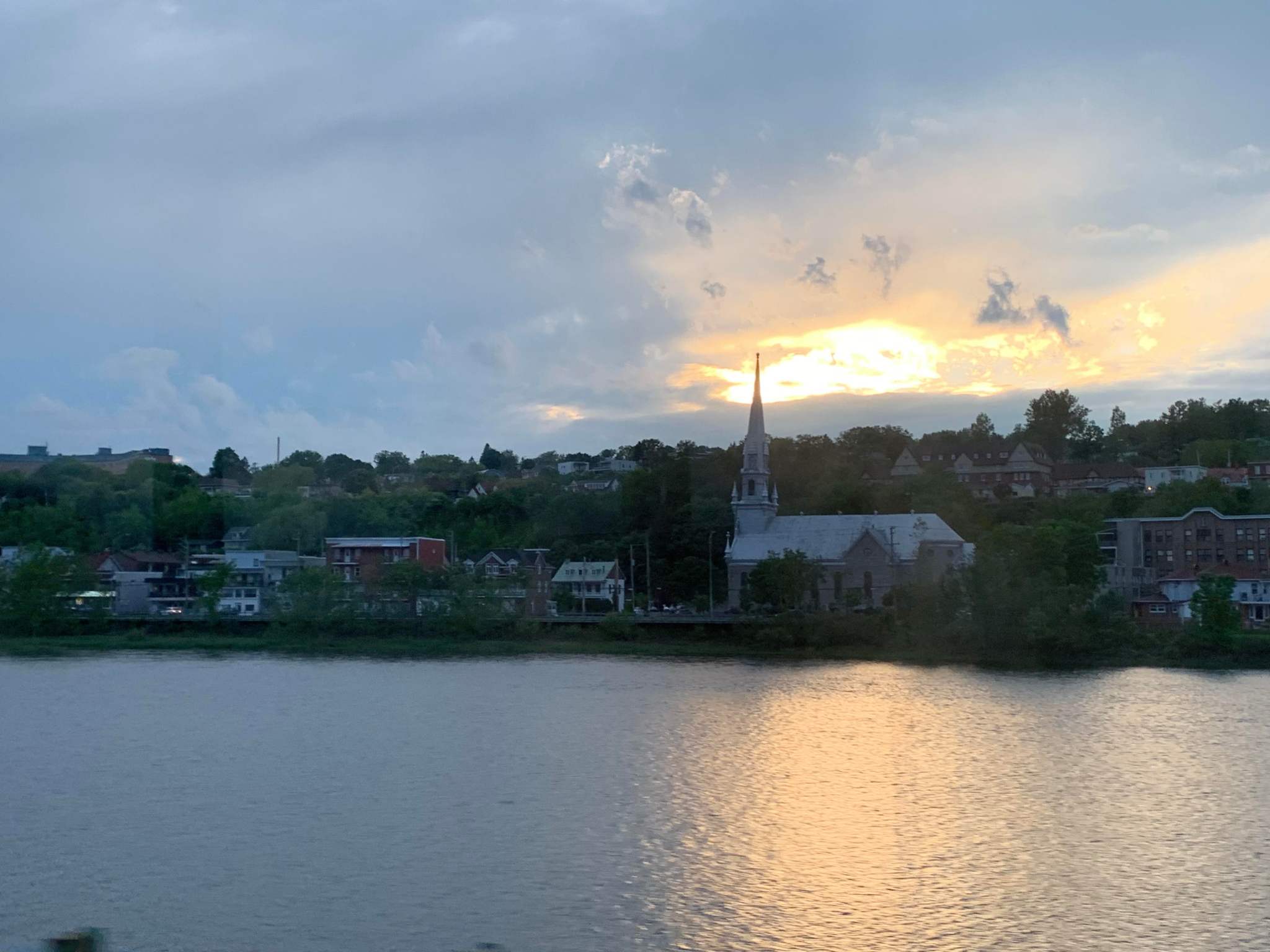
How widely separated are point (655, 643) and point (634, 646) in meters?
1.18

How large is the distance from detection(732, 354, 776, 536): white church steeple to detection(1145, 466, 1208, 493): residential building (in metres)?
29.7

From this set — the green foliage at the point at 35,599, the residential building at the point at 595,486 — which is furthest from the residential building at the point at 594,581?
the green foliage at the point at 35,599

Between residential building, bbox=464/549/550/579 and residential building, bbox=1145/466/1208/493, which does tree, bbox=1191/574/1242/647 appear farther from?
residential building, bbox=1145/466/1208/493

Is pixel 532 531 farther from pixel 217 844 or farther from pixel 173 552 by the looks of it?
pixel 217 844

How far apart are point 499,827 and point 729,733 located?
1071 centimetres

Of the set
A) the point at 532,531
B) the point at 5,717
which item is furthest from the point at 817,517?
the point at 5,717

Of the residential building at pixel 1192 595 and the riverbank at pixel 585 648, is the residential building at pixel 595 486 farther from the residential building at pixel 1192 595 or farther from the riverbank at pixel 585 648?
the residential building at pixel 1192 595

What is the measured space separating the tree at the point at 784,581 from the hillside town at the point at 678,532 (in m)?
0.18

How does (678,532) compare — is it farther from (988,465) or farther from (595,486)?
(988,465)

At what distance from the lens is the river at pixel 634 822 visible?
15.3 m

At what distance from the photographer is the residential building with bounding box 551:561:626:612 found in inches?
2739

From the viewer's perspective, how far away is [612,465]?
14912 centimetres

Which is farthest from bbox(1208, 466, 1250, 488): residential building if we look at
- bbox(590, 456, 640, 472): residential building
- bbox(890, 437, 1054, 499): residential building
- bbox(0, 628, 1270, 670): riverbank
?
bbox(590, 456, 640, 472): residential building

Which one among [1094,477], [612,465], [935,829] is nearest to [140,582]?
[935,829]
